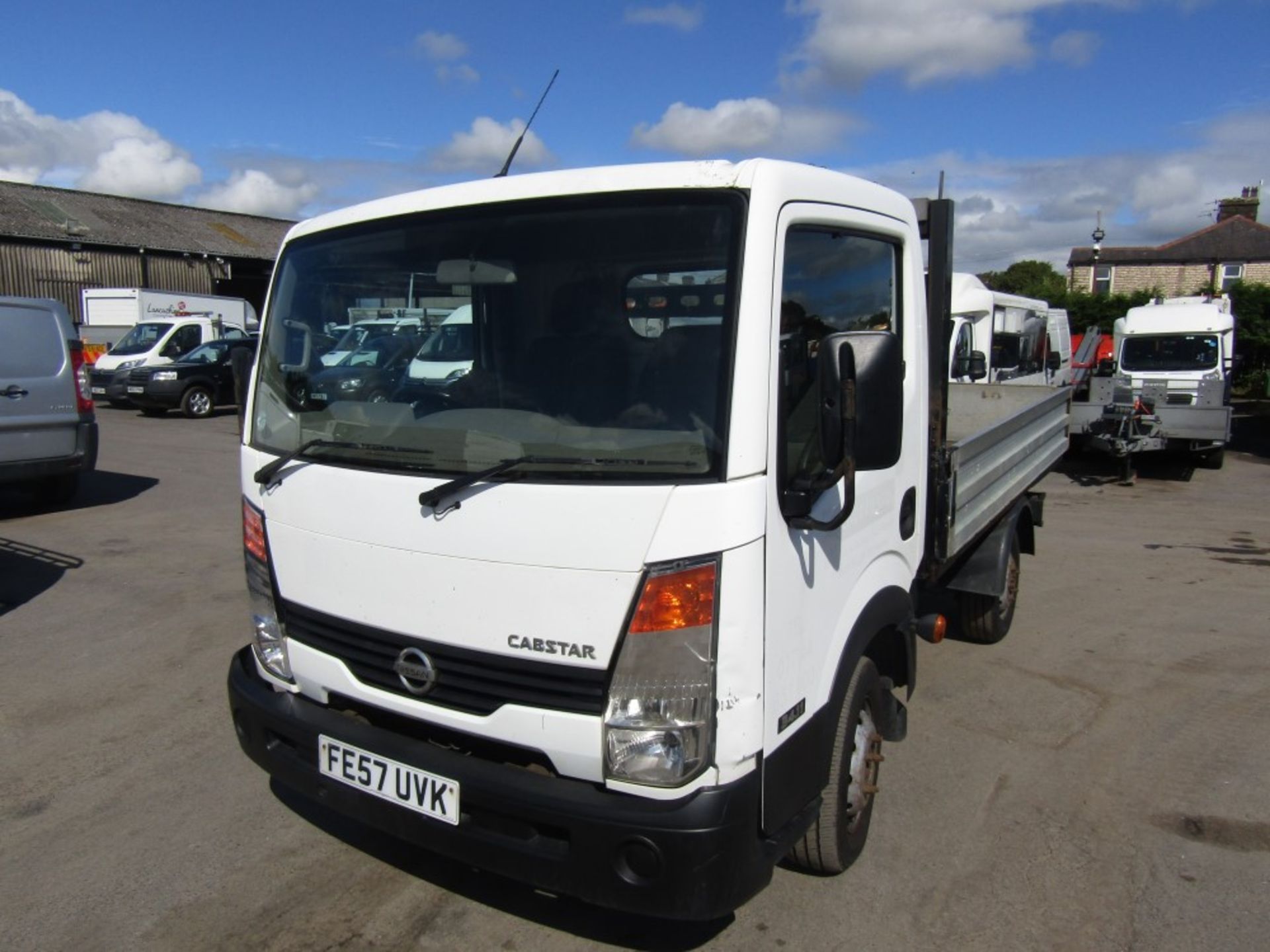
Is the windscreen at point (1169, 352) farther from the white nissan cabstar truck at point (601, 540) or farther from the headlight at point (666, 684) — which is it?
the headlight at point (666, 684)

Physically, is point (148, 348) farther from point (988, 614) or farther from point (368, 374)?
→ point (368, 374)

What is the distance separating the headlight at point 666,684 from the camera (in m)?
2.30

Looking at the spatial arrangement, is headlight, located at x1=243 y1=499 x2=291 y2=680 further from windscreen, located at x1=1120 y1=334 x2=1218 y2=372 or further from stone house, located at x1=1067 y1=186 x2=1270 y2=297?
stone house, located at x1=1067 y1=186 x2=1270 y2=297

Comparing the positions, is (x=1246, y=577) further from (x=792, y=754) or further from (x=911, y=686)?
(x=792, y=754)

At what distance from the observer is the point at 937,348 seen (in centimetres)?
382

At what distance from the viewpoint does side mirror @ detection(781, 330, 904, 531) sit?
239 centimetres

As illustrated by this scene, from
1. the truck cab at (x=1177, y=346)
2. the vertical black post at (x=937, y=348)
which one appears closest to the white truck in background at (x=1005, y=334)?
the truck cab at (x=1177, y=346)

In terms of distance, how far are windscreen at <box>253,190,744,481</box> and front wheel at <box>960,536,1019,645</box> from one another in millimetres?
3614

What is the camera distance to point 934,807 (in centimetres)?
373

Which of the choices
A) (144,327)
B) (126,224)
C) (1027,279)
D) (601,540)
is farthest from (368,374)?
(1027,279)

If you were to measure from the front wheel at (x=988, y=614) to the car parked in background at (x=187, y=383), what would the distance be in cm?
1584

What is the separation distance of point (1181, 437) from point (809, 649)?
45.0 feet

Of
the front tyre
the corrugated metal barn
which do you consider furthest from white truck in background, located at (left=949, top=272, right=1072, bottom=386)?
the corrugated metal barn

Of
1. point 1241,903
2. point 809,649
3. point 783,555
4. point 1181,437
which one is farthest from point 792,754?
point 1181,437
